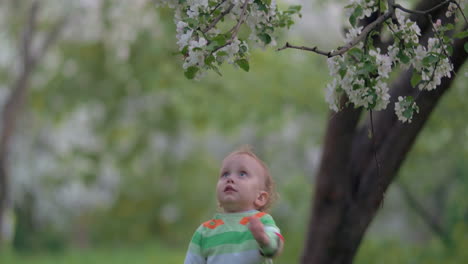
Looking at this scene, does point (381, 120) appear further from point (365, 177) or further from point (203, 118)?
point (203, 118)

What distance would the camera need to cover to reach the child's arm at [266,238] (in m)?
2.54

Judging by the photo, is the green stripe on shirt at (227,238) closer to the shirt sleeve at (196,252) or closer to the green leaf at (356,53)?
the shirt sleeve at (196,252)

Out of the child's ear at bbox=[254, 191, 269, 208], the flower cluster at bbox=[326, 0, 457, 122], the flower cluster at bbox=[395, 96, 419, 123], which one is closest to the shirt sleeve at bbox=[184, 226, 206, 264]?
the child's ear at bbox=[254, 191, 269, 208]

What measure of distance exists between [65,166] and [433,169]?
8.87m

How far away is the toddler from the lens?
262 centimetres

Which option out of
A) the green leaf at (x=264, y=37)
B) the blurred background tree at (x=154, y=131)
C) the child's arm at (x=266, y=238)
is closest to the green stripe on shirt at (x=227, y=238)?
the child's arm at (x=266, y=238)

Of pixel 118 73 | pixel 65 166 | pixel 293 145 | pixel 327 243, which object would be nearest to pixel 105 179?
pixel 65 166

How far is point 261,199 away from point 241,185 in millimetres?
137

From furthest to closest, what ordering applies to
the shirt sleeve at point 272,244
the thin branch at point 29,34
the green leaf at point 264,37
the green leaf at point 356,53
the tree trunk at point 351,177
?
the thin branch at point 29,34, the tree trunk at point 351,177, the green leaf at point 264,37, the shirt sleeve at point 272,244, the green leaf at point 356,53

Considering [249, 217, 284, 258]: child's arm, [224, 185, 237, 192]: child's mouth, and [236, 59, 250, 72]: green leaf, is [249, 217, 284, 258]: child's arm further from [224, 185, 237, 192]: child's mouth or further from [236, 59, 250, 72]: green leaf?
[236, 59, 250, 72]: green leaf

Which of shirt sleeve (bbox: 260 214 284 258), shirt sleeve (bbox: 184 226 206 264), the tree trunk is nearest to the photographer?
shirt sleeve (bbox: 260 214 284 258)

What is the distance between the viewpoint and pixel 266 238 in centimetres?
254

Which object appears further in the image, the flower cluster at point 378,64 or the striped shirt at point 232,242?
the striped shirt at point 232,242

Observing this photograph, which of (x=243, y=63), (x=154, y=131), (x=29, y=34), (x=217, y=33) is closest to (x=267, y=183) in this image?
(x=243, y=63)
